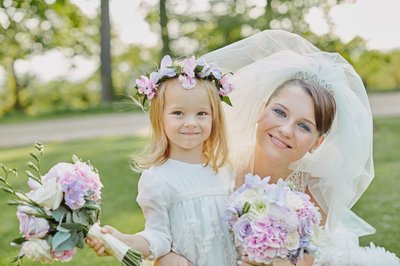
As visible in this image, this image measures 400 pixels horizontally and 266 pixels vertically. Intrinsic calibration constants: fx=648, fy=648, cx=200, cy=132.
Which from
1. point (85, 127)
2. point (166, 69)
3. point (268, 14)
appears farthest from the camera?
point (85, 127)

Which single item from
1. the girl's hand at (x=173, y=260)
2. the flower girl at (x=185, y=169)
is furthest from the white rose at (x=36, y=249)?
the girl's hand at (x=173, y=260)

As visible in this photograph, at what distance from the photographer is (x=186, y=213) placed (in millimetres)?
3229

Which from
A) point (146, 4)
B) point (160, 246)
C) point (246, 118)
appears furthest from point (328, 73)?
point (146, 4)

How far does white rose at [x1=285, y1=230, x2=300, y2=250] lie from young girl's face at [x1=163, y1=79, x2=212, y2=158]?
0.67m

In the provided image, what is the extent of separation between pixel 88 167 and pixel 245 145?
1.35 m

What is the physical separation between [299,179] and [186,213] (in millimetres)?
1260

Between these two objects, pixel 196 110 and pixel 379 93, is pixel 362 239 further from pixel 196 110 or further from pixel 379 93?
pixel 379 93

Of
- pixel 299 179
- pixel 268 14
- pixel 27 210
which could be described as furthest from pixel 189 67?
pixel 268 14

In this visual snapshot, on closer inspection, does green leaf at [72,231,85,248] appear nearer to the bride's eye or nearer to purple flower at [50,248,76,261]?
purple flower at [50,248,76,261]

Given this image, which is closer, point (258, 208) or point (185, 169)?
point (258, 208)

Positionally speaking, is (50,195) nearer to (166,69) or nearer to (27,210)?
(27,210)

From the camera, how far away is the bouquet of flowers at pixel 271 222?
2.94 meters

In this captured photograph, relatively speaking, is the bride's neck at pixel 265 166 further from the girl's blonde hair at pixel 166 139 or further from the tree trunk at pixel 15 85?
the tree trunk at pixel 15 85

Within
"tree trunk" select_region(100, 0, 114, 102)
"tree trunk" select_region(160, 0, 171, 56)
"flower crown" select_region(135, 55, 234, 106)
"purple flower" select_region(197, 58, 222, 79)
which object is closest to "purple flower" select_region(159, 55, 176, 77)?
"flower crown" select_region(135, 55, 234, 106)
